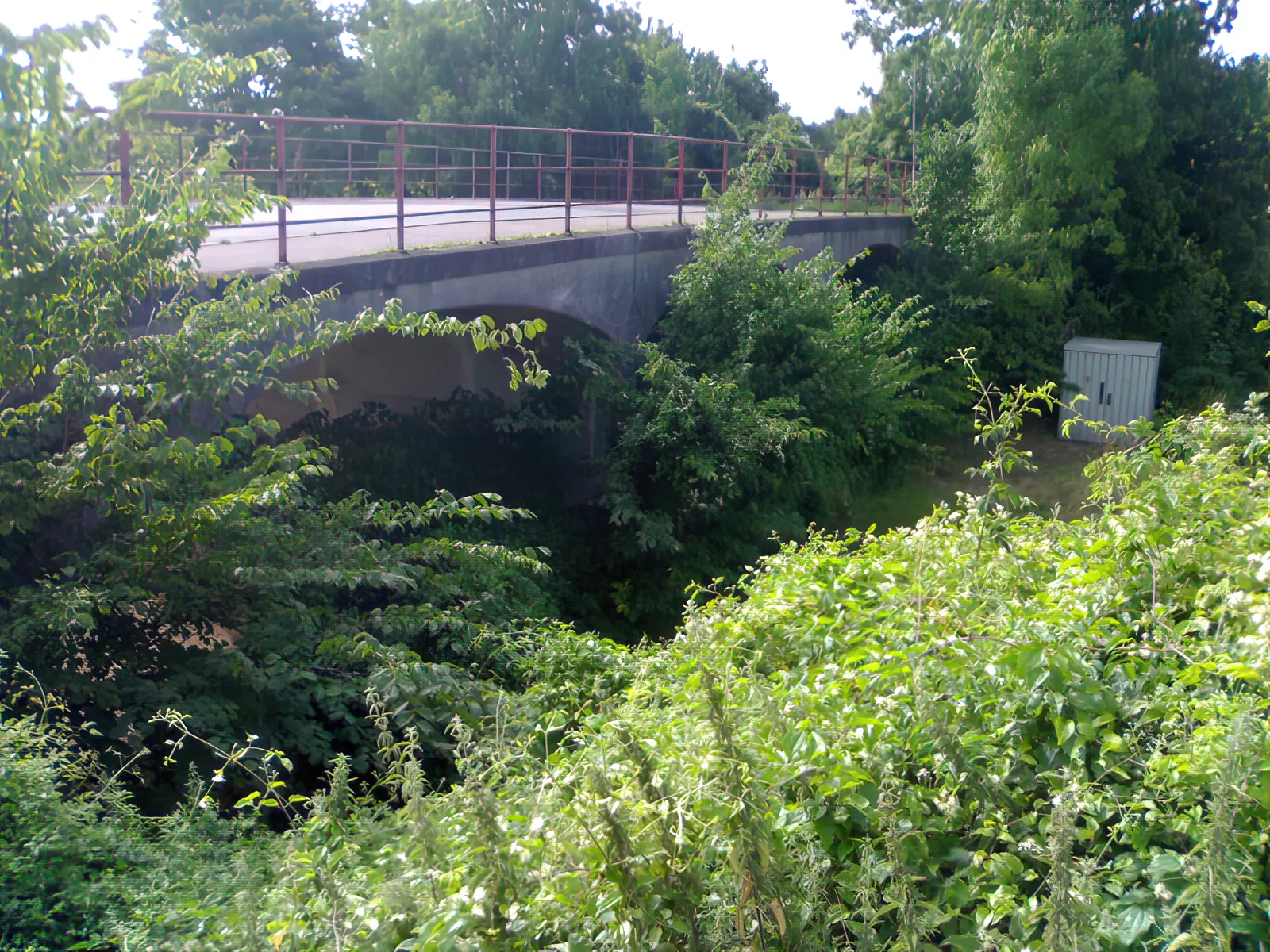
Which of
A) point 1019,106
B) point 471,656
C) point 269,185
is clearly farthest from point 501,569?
point 269,185

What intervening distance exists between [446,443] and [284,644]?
23.2ft

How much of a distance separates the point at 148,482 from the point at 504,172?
2810cm

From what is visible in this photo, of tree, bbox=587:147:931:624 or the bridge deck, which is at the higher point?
the bridge deck

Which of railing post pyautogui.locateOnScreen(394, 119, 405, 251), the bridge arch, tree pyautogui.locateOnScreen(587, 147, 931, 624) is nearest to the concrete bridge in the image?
the bridge arch

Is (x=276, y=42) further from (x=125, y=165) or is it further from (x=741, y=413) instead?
(x=125, y=165)

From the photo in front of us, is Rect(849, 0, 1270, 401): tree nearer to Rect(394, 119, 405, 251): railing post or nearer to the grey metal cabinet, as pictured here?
the grey metal cabinet

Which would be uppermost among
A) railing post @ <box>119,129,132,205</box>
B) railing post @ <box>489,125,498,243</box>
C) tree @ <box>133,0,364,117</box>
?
tree @ <box>133,0,364,117</box>

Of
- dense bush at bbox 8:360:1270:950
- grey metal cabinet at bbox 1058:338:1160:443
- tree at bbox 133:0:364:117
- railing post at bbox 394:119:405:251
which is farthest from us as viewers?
tree at bbox 133:0:364:117

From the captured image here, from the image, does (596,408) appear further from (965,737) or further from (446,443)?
(965,737)

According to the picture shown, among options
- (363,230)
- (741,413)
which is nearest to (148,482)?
(363,230)

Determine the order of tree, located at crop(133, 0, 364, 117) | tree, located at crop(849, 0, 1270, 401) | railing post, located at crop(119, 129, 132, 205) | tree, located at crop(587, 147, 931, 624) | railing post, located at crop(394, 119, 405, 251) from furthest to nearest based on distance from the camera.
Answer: tree, located at crop(133, 0, 364, 117) → tree, located at crop(849, 0, 1270, 401) → tree, located at crop(587, 147, 931, 624) → railing post, located at crop(394, 119, 405, 251) → railing post, located at crop(119, 129, 132, 205)

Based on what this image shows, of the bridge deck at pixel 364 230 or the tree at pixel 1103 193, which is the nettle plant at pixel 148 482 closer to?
the bridge deck at pixel 364 230

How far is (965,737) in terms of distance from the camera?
2.71m

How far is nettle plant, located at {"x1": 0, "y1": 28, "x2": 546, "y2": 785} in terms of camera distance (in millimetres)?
4445
